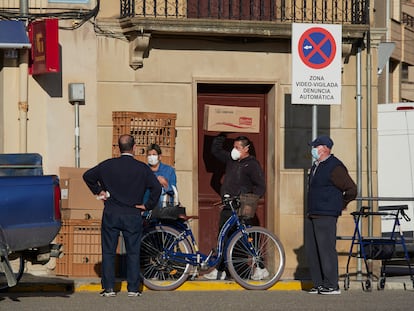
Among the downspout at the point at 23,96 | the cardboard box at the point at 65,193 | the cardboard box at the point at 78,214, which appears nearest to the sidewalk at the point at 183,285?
the cardboard box at the point at 78,214

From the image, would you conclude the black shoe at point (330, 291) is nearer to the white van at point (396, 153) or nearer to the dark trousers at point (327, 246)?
the dark trousers at point (327, 246)

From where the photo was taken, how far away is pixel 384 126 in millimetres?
19484

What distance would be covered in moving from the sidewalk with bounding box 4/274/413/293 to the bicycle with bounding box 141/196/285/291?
216 mm

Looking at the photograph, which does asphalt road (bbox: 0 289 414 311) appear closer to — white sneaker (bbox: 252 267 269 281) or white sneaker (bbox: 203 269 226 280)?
white sneaker (bbox: 252 267 269 281)

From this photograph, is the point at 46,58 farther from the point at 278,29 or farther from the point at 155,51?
the point at 278,29

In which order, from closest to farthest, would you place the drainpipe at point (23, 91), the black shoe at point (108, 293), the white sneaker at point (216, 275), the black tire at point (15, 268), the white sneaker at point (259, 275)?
the black tire at point (15, 268) → the black shoe at point (108, 293) → the white sneaker at point (259, 275) → the white sneaker at point (216, 275) → the drainpipe at point (23, 91)

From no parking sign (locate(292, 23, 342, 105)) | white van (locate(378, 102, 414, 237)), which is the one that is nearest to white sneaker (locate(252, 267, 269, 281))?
no parking sign (locate(292, 23, 342, 105))

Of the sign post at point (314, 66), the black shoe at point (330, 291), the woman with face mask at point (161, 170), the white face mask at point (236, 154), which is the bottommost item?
the black shoe at point (330, 291)

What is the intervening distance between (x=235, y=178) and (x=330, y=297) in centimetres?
246

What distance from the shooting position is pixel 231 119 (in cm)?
1805

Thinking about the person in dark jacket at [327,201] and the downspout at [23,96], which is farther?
the downspout at [23,96]

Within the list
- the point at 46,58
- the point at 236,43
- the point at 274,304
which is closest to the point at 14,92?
the point at 46,58

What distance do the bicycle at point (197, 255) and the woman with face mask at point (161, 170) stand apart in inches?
45.6

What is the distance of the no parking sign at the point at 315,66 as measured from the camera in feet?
51.0
